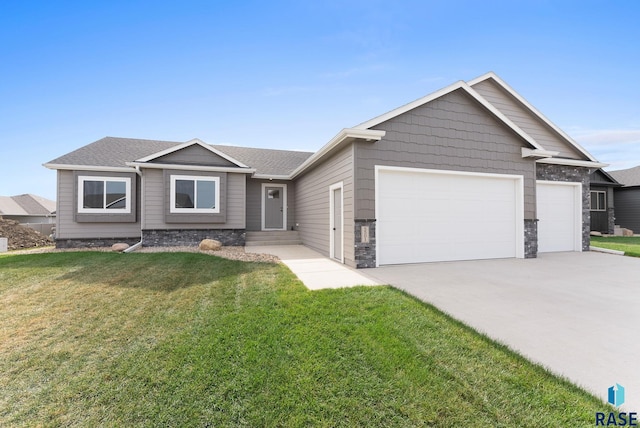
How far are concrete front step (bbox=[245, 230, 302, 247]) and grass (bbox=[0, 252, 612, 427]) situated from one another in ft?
22.6

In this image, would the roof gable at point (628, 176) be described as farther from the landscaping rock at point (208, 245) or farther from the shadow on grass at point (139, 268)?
the landscaping rock at point (208, 245)

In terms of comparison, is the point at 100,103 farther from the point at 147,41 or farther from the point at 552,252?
the point at 552,252

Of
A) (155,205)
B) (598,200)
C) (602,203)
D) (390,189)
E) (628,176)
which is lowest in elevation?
(155,205)

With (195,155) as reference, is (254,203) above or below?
below

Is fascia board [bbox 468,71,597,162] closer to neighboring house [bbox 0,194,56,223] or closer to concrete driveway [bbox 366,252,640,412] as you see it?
concrete driveway [bbox 366,252,640,412]

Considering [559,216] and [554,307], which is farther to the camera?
[559,216]

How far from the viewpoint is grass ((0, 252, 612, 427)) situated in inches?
76.3

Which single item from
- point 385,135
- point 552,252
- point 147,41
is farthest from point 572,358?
point 147,41

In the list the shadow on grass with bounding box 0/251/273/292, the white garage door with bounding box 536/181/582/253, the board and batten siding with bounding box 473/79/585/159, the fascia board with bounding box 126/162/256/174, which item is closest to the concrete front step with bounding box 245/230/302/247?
the fascia board with bounding box 126/162/256/174

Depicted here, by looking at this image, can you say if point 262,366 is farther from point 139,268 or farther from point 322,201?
point 322,201

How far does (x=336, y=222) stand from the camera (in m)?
7.90

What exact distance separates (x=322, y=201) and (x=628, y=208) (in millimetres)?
23014

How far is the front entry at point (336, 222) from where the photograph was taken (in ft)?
24.5

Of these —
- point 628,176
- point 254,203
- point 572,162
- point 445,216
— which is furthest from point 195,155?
point 628,176
